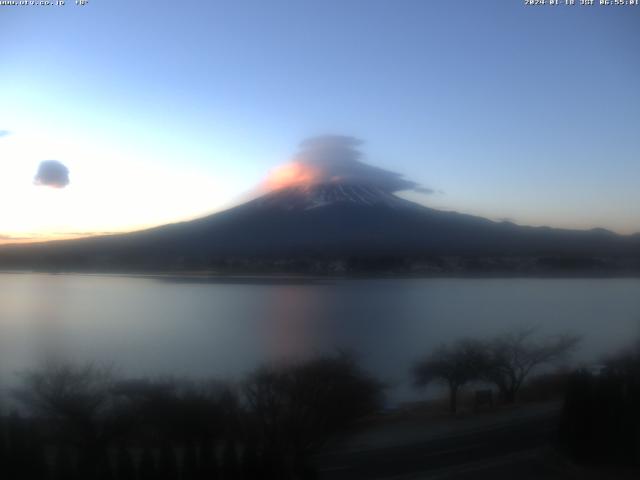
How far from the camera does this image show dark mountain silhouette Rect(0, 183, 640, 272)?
10.8 meters

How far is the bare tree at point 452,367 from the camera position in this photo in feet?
25.5

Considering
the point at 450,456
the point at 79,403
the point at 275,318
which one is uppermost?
the point at 275,318

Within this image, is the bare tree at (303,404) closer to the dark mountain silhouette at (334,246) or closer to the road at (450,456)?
the road at (450,456)

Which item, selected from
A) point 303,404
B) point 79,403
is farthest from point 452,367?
point 79,403

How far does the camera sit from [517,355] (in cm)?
865

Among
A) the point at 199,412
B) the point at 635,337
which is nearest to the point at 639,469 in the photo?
the point at 199,412

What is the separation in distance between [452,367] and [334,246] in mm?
7992

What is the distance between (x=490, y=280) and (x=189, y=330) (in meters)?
7.16

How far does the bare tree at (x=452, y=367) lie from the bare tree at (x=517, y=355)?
146mm

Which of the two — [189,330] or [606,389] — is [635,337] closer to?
[606,389]

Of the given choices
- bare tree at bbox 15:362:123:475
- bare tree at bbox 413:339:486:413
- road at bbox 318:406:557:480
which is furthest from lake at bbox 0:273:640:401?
road at bbox 318:406:557:480

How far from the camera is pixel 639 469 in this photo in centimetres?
507

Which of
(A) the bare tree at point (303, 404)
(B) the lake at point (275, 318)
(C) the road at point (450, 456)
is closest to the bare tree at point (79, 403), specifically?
(B) the lake at point (275, 318)

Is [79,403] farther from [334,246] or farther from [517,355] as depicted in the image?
[334,246]
